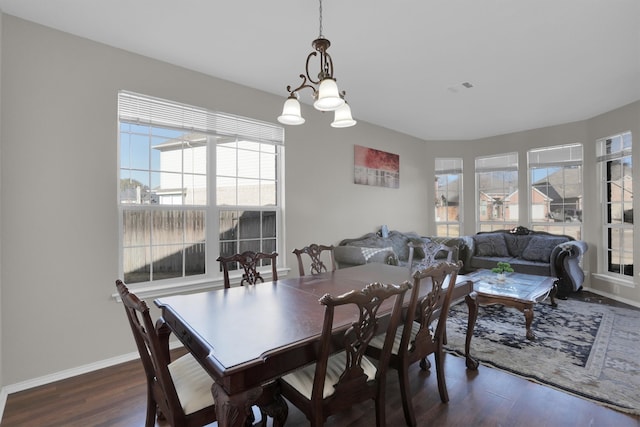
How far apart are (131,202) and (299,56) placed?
214 cm

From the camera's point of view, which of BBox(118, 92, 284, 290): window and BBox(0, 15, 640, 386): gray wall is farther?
BBox(118, 92, 284, 290): window

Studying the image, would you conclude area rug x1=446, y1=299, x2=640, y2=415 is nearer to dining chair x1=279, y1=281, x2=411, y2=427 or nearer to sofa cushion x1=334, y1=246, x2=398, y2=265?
sofa cushion x1=334, y1=246, x2=398, y2=265

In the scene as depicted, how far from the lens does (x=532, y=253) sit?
16.6 ft

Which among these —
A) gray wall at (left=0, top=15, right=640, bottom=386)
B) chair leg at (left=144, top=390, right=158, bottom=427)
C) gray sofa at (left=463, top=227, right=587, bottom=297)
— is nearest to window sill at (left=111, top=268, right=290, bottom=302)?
gray wall at (left=0, top=15, right=640, bottom=386)

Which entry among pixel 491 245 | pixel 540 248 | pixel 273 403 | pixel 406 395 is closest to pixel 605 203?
pixel 540 248

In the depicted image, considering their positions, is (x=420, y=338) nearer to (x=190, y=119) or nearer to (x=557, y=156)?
(x=190, y=119)

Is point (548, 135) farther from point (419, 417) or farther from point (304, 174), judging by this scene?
point (419, 417)

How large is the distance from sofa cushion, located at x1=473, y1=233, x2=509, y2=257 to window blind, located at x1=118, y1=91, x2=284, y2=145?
4162mm

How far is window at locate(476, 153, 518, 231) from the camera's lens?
6000mm

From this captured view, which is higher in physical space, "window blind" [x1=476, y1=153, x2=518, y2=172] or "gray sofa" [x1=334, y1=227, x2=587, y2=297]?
"window blind" [x1=476, y1=153, x2=518, y2=172]

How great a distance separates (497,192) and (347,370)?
5956mm

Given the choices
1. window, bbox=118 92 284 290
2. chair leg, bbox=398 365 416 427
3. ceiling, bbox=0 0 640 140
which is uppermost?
ceiling, bbox=0 0 640 140

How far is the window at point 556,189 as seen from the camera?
17.5ft

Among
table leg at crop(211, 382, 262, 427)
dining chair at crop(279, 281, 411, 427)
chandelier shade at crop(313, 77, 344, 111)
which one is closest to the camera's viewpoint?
table leg at crop(211, 382, 262, 427)
